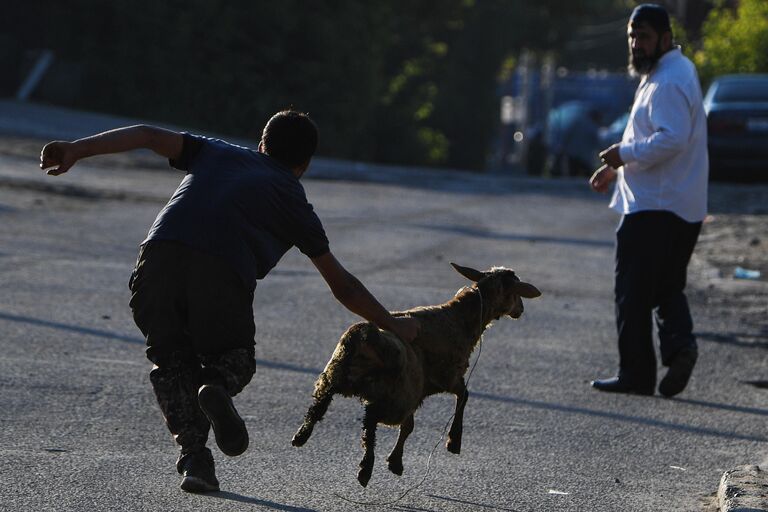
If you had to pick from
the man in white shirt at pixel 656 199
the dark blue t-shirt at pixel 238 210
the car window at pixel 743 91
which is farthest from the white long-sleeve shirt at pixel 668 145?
the car window at pixel 743 91

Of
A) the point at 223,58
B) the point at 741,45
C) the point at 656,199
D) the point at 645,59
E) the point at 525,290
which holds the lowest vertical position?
the point at 525,290

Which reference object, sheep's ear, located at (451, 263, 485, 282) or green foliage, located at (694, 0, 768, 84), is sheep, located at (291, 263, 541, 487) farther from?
green foliage, located at (694, 0, 768, 84)

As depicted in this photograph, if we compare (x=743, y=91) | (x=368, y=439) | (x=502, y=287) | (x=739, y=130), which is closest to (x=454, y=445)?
(x=502, y=287)

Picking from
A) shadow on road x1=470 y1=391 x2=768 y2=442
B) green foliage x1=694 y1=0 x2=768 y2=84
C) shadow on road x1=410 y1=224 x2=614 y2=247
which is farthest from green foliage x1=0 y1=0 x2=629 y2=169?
shadow on road x1=470 y1=391 x2=768 y2=442

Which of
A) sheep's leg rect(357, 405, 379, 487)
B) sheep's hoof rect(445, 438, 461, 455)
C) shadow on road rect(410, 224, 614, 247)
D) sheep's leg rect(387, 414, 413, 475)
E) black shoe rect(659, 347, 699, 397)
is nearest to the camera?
sheep's leg rect(357, 405, 379, 487)

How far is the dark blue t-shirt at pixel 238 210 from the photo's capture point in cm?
498

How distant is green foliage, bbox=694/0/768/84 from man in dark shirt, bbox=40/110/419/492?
23503 mm

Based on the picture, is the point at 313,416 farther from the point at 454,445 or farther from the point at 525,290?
the point at 525,290

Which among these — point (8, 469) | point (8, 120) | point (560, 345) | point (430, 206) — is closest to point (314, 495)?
point (8, 469)

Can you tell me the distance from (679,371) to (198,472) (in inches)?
135

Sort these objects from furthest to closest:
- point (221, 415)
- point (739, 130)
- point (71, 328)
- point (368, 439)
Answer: point (739, 130), point (71, 328), point (368, 439), point (221, 415)

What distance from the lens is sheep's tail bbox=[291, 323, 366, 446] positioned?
479cm

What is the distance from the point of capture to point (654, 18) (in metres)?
7.50

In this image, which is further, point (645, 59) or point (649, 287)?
point (649, 287)
